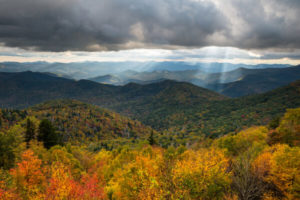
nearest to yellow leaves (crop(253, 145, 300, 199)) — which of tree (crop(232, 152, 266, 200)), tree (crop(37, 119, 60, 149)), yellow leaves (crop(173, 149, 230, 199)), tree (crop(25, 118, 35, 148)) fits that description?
tree (crop(232, 152, 266, 200))

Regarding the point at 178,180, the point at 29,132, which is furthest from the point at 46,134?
the point at 178,180

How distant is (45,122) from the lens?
227 feet

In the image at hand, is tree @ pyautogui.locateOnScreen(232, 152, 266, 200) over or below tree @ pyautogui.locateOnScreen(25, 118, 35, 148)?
over

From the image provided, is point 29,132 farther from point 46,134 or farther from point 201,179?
point 201,179

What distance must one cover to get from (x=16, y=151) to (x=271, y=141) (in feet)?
277

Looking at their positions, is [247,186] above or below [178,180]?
below

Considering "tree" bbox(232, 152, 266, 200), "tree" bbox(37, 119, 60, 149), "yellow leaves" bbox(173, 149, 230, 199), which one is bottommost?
"tree" bbox(37, 119, 60, 149)

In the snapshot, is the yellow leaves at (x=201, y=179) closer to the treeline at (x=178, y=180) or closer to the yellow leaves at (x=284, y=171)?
the treeline at (x=178, y=180)

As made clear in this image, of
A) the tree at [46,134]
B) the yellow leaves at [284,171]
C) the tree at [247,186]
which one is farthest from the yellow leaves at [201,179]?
the tree at [46,134]

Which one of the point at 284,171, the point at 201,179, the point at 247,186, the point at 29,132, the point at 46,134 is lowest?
the point at 46,134

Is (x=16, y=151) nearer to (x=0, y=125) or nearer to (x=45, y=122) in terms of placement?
(x=45, y=122)

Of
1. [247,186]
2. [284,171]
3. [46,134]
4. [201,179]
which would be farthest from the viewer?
[46,134]

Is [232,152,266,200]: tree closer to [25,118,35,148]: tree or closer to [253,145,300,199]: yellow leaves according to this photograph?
[253,145,300,199]: yellow leaves

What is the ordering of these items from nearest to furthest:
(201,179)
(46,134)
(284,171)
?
1. (201,179)
2. (284,171)
3. (46,134)
